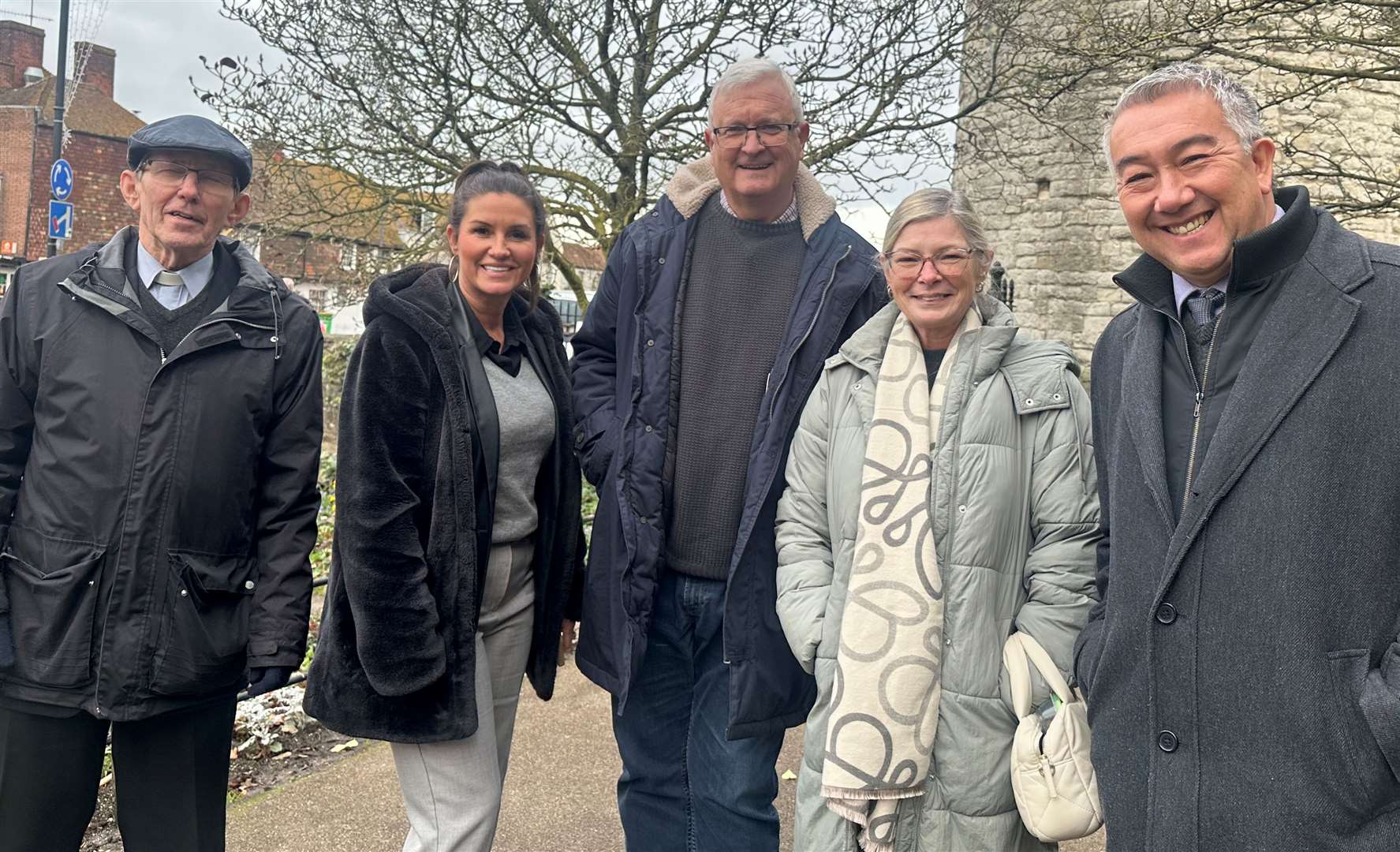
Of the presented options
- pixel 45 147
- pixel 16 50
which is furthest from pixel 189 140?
pixel 16 50

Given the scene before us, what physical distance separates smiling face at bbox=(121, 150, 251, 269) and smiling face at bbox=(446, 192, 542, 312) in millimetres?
587

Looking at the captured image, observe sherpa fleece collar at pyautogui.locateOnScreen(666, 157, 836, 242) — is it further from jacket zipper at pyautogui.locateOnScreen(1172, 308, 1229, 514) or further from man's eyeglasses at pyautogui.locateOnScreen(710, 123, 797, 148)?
jacket zipper at pyautogui.locateOnScreen(1172, 308, 1229, 514)

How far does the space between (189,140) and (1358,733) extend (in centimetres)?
267

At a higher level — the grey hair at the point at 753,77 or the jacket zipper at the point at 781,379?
the grey hair at the point at 753,77

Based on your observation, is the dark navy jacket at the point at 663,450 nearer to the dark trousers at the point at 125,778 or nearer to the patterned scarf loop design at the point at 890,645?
the patterned scarf loop design at the point at 890,645

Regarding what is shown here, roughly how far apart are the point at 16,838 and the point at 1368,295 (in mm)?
2972

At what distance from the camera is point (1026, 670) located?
2.24m

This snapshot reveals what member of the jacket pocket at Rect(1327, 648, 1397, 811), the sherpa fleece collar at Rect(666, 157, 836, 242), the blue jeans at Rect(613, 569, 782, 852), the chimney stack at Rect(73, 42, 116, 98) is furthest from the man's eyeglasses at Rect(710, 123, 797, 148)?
the chimney stack at Rect(73, 42, 116, 98)

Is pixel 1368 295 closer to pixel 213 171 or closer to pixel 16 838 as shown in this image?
pixel 213 171

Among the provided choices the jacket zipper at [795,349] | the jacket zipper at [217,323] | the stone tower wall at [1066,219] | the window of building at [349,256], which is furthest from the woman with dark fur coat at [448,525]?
the stone tower wall at [1066,219]

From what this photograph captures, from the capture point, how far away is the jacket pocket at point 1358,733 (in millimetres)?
1633

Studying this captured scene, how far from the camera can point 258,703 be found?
4402 millimetres

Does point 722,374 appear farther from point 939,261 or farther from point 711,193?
point 939,261

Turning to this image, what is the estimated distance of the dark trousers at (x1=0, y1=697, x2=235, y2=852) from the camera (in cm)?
242
